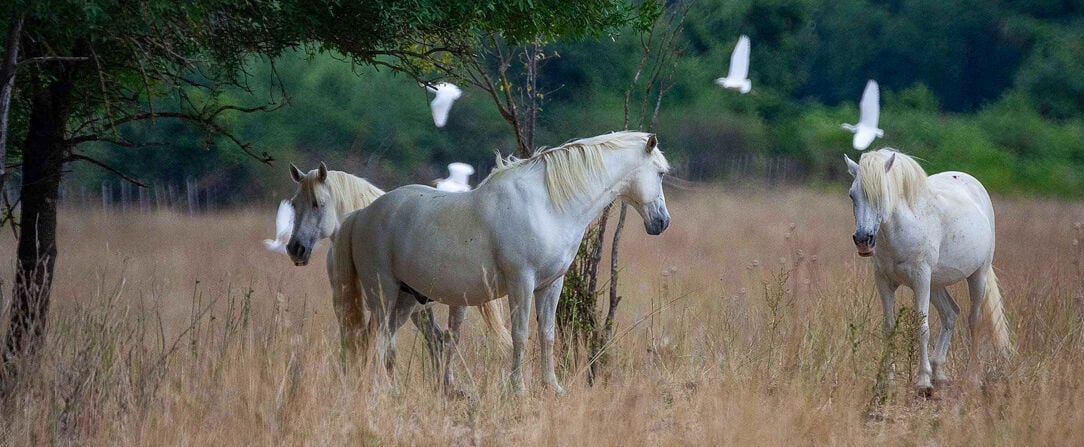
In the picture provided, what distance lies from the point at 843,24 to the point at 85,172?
59.5 ft

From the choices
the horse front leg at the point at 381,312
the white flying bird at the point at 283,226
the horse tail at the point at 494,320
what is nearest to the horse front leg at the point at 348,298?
the horse front leg at the point at 381,312

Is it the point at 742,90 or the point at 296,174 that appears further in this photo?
the point at 742,90

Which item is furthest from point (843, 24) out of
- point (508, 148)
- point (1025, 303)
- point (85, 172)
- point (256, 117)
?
point (1025, 303)

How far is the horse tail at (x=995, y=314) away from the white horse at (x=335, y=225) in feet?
9.78

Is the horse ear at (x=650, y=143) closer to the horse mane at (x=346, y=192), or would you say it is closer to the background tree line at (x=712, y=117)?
the horse mane at (x=346, y=192)

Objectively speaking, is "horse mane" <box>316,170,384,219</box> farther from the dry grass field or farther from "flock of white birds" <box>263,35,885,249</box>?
"flock of white birds" <box>263,35,885,249</box>

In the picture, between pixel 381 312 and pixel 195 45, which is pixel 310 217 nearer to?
pixel 381 312

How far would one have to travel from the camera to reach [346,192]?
6.92 meters

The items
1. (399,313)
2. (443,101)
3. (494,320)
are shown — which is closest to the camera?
(399,313)

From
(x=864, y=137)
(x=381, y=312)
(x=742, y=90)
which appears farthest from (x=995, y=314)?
(x=381, y=312)

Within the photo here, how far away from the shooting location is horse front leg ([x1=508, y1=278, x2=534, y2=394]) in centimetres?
556

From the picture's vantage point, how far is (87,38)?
513cm

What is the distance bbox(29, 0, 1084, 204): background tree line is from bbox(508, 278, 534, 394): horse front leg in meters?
13.1

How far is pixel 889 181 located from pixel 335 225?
3.31 meters
